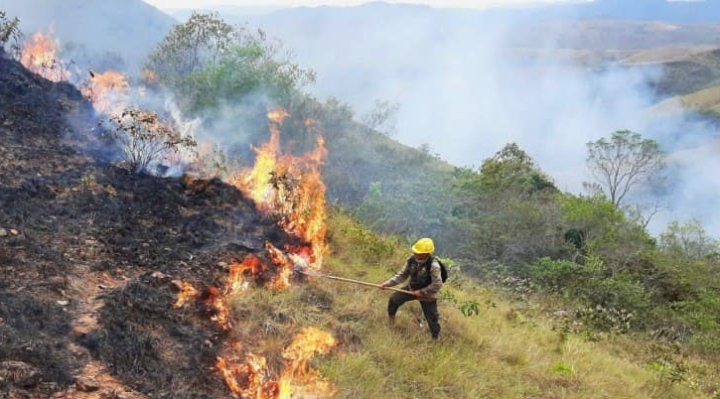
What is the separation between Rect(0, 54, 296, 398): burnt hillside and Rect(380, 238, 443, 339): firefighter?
2.34 meters

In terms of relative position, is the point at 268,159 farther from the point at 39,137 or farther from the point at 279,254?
the point at 39,137

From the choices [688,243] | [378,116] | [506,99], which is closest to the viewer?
[688,243]

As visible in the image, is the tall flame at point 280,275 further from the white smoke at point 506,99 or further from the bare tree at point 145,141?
the white smoke at point 506,99

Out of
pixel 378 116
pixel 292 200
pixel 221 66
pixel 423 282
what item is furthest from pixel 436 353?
pixel 378 116

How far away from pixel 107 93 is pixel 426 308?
10.3m

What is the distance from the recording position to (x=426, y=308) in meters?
7.03

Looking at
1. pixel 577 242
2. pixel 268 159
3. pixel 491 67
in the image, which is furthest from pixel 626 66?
pixel 268 159

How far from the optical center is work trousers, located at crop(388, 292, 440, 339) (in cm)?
701

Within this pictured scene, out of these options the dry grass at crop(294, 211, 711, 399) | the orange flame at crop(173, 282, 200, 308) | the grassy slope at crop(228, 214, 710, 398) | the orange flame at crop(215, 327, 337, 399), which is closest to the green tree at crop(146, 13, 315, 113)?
the grassy slope at crop(228, 214, 710, 398)

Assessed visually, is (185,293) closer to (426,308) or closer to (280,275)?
(280,275)

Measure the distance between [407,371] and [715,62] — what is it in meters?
105

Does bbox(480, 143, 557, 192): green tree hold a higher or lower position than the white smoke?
lower

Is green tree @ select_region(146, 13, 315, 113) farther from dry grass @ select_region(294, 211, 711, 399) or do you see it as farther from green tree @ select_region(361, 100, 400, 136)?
dry grass @ select_region(294, 211, 711, 399)

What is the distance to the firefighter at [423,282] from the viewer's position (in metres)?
6.86
